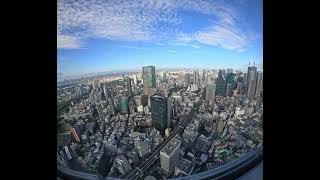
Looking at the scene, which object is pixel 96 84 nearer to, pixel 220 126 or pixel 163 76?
pixel 163 76

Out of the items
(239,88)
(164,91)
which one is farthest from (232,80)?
(164,91)

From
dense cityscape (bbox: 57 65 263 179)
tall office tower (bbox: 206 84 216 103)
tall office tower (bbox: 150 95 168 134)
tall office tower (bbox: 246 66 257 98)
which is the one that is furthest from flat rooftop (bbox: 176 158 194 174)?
tall office tower (bbox: 246 66 257 98)

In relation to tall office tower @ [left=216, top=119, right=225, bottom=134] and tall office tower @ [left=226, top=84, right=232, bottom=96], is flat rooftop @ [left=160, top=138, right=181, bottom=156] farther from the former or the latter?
tall office tower @ [left=226, top=84, right=232, bottom=96]

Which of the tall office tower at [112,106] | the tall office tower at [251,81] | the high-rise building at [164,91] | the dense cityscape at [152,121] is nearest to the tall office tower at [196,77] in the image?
the dense cityscape at [152,121]

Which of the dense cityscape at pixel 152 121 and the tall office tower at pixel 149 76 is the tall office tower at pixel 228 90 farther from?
the tall office tower at pixel 149 76
